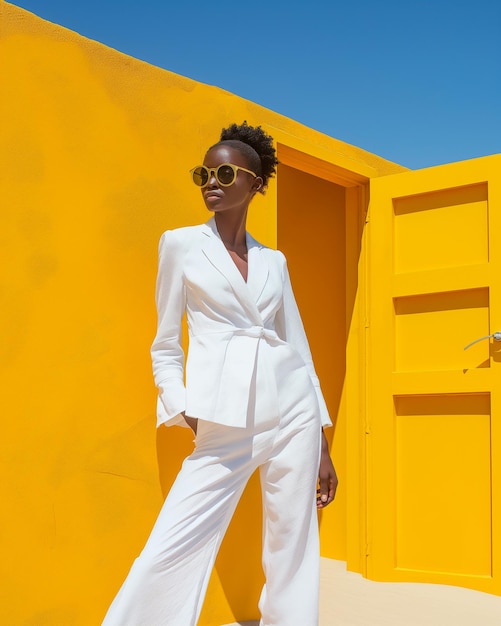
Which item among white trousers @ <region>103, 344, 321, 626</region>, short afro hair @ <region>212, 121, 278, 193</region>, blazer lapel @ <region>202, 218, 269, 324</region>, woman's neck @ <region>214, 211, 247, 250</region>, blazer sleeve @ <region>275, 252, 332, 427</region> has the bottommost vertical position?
white trousers @ <region>103, 344, 321, 626</region>

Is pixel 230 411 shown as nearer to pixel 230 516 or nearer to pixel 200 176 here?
pixel 230 516

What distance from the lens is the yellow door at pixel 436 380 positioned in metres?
4.54

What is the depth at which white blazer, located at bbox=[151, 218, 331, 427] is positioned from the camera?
9.85ft

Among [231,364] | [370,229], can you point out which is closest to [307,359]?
[231,364]

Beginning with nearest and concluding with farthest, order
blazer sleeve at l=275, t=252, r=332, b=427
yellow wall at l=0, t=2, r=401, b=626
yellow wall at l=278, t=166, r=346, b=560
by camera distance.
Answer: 1. yellow wall at l=0, t=2, r=401, b=626
2. blazer sleeve at l=275, t=252, r=332, b=427
3. yellow wall at l=278, t=166, r=346, b=560

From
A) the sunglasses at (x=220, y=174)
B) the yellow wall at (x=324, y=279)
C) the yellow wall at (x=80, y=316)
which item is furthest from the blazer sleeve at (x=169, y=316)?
the yellow wall at (x=324, y=279)

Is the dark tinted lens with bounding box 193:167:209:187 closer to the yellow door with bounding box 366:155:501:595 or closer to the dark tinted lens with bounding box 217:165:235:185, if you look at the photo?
the dark tinted lens with bounding box 217:165:235:185

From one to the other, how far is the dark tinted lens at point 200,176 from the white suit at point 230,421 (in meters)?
0.17

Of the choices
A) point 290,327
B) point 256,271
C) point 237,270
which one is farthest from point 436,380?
point 237,270

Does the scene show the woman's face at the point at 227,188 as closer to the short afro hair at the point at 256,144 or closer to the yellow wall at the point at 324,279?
the short afro hair at the point at 256,144

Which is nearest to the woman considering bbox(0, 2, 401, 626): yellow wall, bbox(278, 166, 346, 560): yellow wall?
bbox(0, 2, 401, 626): yellow wall

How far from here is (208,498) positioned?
2928mm

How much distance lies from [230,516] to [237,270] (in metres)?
0.86

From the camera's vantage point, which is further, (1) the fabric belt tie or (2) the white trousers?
(1) the fabric belt tie
